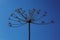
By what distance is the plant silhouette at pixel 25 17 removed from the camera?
4.56 feet

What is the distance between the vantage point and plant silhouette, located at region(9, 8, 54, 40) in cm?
139

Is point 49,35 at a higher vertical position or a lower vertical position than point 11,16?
lower

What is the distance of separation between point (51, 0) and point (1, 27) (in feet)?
1.74

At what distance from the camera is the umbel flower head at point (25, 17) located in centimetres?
139

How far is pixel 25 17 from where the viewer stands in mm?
1386

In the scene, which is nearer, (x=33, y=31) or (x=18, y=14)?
(x=18, y=14)

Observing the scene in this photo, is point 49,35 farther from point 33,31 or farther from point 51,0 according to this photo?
point 51,0

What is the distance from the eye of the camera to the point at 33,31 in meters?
1.55

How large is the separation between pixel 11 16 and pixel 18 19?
74mm

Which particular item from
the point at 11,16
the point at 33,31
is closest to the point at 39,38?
the point at 33,31

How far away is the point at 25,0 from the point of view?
1.57 metres

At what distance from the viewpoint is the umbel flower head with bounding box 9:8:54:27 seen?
1.39 m

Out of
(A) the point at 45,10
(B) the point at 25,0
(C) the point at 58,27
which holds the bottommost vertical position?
(C) the point at 58,27

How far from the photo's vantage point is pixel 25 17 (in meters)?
1.39
